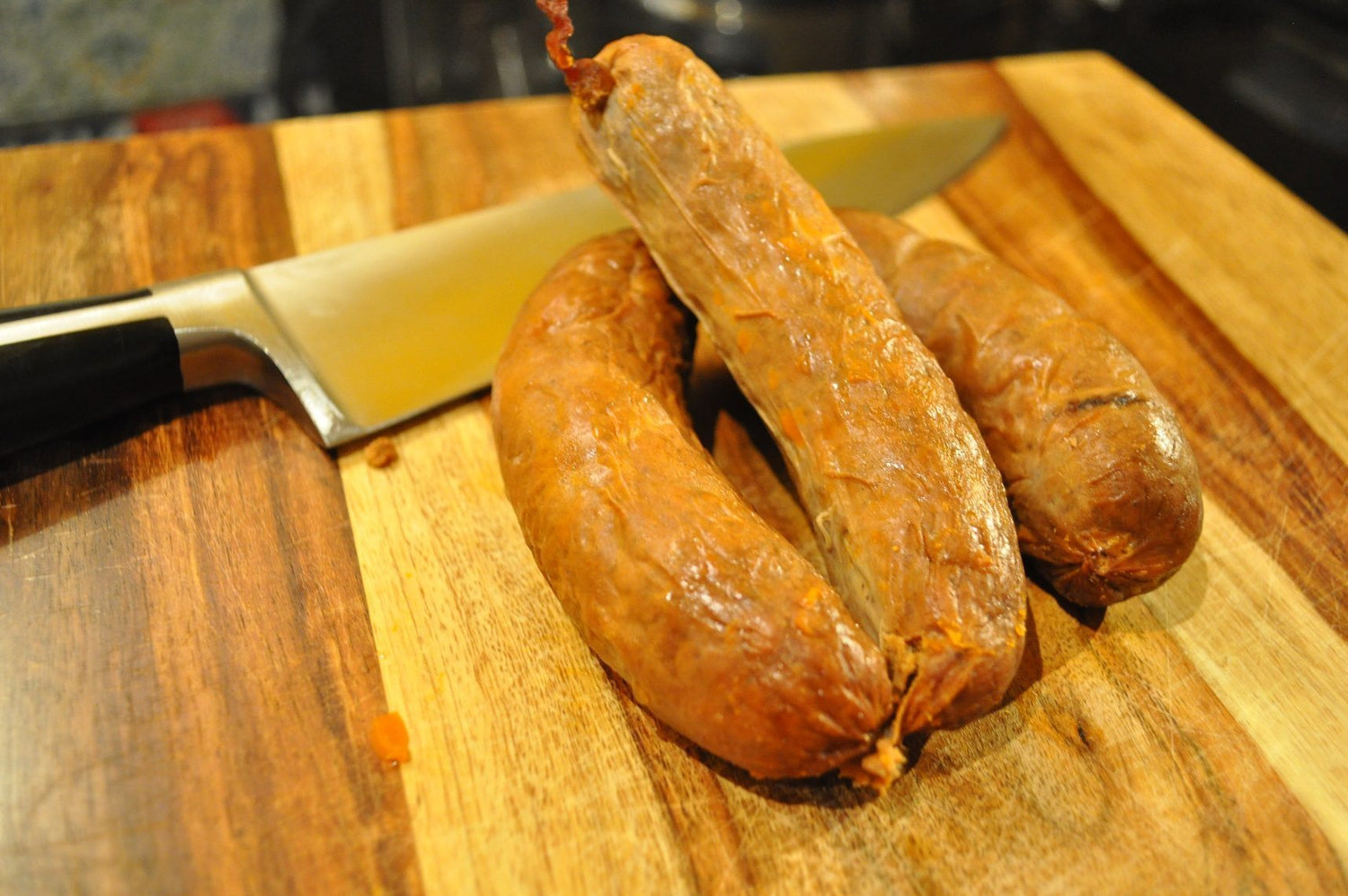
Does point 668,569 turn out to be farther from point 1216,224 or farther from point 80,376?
point 1216,224

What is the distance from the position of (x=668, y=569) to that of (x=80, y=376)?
109cm

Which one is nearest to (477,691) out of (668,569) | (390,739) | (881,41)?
(390,739)

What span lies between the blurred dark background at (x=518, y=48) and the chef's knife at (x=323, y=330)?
1654mm

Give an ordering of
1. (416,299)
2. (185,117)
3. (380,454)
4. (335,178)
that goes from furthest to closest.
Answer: (185,117) < (335,178) < (416,299) < (380,454)

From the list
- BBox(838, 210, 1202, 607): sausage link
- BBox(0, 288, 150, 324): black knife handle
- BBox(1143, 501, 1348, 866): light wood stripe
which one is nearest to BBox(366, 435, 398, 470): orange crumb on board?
BBox(0, 288, 150, 324): black knife handle

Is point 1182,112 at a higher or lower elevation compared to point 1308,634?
higher

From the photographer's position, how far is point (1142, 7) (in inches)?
156

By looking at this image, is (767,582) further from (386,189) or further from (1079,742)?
(386,189)

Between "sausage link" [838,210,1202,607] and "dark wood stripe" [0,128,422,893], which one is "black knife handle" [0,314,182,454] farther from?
"sausage link" [838,210,1202,607]

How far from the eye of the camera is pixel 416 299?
6.57ft

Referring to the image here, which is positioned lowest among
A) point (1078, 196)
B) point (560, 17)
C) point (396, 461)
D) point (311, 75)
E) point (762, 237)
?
point (311, 75)

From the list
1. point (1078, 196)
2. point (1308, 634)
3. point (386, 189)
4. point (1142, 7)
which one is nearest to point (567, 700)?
point (1308, 634)

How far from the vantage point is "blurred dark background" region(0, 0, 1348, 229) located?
339cm

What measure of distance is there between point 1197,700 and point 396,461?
1408 millimetres
